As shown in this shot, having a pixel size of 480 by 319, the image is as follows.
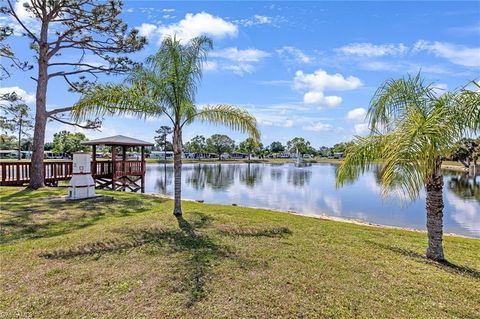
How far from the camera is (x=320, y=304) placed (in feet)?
11.3

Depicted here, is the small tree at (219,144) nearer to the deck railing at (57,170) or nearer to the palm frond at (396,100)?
the deck railing at (57,170)

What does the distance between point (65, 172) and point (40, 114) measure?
12.6ft

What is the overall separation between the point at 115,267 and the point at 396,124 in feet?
17.4

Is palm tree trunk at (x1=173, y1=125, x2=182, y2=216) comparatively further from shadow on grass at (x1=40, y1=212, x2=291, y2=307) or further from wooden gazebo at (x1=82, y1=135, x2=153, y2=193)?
wooden gazebo at (x1=82, y1=135, x2=153, y2=193)

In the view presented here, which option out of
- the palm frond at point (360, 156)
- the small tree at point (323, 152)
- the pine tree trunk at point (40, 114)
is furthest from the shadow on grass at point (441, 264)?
the small tree at point (323, 152)

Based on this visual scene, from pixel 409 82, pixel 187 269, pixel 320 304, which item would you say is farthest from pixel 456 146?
pixel 187 269

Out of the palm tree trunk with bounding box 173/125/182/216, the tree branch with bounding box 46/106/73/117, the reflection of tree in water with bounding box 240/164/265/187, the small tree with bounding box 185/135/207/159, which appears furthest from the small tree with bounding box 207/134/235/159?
the palm tree trunk with bounding box 173/125/182/216

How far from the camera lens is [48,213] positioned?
25.8ft

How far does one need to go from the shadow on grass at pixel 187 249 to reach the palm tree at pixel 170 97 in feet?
5.76

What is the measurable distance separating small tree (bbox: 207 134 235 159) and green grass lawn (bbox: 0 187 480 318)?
84.1m

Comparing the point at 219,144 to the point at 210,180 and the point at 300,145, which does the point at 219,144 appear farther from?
the point at 210,180

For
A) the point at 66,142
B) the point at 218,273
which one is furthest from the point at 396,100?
the point at 66,142

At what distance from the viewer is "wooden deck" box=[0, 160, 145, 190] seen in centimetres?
1395

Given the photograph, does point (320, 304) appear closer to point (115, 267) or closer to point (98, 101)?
point (115, 267)
